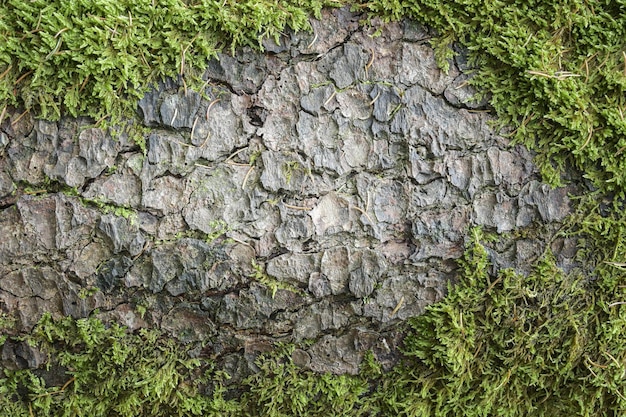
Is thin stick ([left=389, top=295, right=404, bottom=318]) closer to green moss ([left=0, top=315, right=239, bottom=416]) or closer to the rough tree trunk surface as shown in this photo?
the rough tree trunk surface

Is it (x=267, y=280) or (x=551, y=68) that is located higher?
(x=551, y=68)

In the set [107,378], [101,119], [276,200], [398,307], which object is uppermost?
[101,119]

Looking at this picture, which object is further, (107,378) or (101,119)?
(107,378)

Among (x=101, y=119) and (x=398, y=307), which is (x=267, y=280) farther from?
(x=101, y=119)

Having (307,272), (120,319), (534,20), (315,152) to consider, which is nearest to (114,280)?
(120,319)

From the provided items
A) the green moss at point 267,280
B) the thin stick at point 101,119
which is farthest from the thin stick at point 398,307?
the thin stick at point 101,119

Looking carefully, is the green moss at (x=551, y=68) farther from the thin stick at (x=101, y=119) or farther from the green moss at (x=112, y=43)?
the thin stick at (x=101, y=119)

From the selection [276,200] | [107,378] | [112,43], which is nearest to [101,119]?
[112,43]

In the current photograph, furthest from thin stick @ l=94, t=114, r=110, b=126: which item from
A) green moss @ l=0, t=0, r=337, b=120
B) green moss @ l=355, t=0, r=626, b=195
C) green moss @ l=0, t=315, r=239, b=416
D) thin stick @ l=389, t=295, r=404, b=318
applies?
thin stick @ l=389, t=295, r=404, b=318

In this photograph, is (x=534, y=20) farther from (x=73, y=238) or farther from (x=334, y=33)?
(x=73, y=238)
